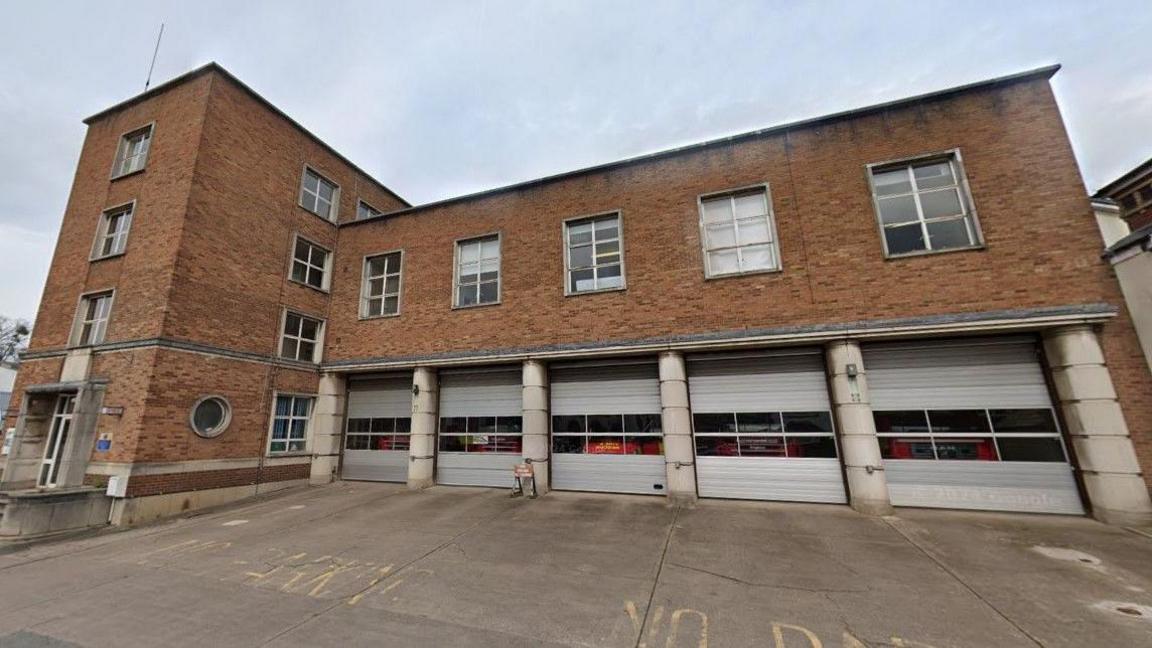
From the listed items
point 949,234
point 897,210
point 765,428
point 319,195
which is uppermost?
point 319,195

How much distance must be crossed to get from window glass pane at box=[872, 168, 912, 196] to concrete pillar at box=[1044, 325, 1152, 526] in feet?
13.6

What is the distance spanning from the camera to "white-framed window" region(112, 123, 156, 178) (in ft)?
44.2

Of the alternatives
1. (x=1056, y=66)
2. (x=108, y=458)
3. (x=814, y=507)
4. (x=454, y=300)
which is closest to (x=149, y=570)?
(x=108, y=458)

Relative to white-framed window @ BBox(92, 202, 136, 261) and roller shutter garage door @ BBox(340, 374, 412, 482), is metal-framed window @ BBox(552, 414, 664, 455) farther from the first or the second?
white-framed window @ BBox(92, 202, 136, 261)

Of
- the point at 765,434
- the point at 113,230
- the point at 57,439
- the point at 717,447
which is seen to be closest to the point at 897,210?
the point at 765,434

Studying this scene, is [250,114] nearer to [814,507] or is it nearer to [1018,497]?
[814,507]

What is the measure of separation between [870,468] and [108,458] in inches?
680

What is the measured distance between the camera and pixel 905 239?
9836mm

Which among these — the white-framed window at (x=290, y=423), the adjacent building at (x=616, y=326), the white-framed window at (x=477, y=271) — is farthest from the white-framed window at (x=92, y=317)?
the white-framed window at (x=477, y=271)

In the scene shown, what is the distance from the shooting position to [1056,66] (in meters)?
9.39

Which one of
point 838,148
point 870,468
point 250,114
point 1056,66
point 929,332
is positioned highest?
point 250,114

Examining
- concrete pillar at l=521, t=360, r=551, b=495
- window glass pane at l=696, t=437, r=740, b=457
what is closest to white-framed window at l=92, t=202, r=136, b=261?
concrete pillar at l=521, t=360, r=551, b=495

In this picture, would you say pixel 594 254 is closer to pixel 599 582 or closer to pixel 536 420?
pixel 536 420

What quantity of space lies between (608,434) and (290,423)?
33.5 ft
